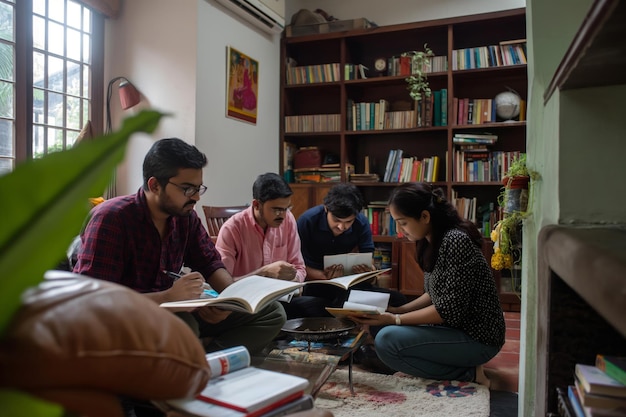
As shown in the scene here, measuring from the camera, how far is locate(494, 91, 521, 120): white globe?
4039 millimetres

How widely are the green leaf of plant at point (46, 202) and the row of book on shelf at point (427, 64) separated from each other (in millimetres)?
4187

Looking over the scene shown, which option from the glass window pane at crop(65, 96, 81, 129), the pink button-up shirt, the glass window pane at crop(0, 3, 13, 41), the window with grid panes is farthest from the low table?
the glass window pane at crop(0, 3, 13, 41)

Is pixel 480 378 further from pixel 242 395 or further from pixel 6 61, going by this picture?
pixel 6 61

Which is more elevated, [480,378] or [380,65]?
[380,65]

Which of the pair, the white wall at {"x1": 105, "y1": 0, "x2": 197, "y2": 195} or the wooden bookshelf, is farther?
the wooden bookshelf

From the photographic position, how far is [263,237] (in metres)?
2.62

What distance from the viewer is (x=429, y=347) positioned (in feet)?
7.14

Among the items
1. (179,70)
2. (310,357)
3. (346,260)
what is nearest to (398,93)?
(179,70)

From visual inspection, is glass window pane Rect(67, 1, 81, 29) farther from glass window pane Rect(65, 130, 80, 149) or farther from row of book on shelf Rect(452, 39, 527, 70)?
row of book on shelf Rect(452, 39, 527, 70)

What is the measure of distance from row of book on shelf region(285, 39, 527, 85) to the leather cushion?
4060 millimetres

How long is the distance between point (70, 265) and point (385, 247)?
9.48ft

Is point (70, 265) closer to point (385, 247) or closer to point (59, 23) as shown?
point (59, 23)

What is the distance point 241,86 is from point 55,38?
135 cm

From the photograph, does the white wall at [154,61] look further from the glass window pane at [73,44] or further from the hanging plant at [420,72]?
the hanging plant at [420,72]
